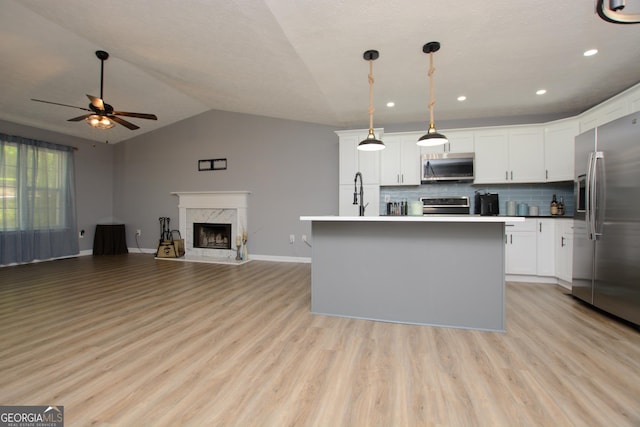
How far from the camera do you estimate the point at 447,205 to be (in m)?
4.68

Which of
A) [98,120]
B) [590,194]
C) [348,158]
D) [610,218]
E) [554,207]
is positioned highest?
[98,120]

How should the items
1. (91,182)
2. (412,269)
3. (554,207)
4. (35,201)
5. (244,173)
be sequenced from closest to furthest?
(412,269) → (554,207) → (35,201) → (244,173) → (91,182)

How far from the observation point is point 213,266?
5.22m

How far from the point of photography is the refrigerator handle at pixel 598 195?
2725 millimetres

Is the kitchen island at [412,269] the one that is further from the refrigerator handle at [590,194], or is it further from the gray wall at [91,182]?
the gray wall at [91,182]

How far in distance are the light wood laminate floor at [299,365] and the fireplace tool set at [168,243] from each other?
284 centimetres

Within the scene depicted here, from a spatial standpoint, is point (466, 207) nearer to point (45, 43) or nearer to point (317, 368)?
point (317, 368)

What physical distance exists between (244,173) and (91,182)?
378 centimetres

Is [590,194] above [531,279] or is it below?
above

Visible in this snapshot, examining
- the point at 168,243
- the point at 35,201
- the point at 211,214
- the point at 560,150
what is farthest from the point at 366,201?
the point at 35,201

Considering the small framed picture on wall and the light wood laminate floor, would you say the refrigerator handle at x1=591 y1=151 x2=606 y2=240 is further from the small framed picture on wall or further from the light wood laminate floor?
the small framed picture on wall

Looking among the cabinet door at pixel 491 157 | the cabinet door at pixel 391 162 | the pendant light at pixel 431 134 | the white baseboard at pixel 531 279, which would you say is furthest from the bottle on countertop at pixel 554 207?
the pendant light at pixel 431 134

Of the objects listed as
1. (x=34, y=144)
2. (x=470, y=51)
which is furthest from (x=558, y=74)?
(x=34, y=144)

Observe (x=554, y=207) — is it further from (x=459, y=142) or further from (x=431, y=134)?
(x=431, y=134)
